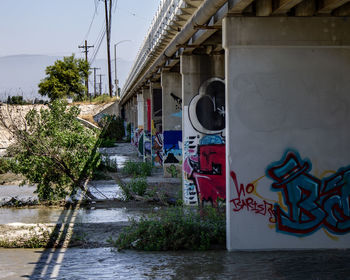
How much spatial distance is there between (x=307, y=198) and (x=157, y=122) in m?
19.8

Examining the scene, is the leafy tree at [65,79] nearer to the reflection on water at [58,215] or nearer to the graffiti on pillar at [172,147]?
the graffiti on pillar at [172,147]

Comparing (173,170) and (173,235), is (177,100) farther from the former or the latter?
(173,235)

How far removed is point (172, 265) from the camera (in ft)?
32.5

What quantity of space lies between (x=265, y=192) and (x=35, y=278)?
4274 mm

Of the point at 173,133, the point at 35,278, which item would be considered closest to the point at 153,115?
the point at 173,133

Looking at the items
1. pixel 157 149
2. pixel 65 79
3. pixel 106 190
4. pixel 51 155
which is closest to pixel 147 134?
pixel 157 149

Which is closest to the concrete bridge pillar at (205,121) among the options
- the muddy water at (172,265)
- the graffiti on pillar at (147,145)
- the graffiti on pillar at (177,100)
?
the muddy water at (172,265)

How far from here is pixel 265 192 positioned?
35.4ft

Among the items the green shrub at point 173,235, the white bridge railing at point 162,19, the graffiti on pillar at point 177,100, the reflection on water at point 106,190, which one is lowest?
the reflection on water at point 106,190

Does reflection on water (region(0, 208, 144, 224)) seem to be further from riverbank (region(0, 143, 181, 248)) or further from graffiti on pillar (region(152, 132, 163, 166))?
graffiti on pillar (region(152, 132, 163, 166))

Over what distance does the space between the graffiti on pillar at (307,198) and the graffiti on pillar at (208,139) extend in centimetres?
542

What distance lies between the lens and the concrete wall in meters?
10.8

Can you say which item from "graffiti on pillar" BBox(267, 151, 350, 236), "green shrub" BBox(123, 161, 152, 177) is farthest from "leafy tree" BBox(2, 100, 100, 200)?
"graffiti on pillar" BBox(267, 151, 350, 236)

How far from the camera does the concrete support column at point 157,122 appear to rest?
2988cm
